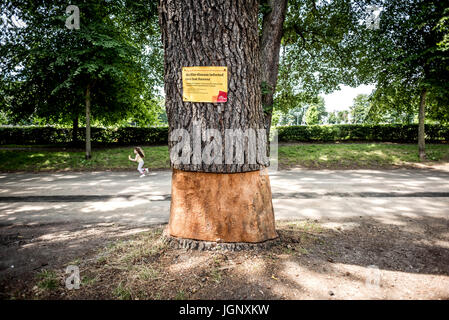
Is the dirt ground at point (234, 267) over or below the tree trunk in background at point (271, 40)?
below

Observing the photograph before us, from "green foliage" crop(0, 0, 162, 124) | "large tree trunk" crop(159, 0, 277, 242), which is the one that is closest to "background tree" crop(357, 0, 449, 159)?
"green foliage" crop(0, 0, 162, 124)

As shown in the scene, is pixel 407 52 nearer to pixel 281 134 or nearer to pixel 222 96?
Result: pixel 281 134

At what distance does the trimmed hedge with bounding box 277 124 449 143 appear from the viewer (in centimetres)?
1814

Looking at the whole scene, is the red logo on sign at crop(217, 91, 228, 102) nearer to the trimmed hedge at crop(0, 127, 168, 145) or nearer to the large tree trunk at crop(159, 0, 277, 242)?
the large tree trunk at crop(159, 0, 277, 242)

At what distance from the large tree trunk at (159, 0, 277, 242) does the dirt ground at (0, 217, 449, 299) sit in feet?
1.25

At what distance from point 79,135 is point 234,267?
19352 mm

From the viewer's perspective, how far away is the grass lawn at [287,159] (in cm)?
1174

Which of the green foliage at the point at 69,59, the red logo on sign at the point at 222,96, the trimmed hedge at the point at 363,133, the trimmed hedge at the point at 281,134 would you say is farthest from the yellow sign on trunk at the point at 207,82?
the trimmed hedge at the point at 363,133

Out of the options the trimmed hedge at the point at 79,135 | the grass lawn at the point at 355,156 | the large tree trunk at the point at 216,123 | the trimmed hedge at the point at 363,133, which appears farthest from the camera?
the trimmed hedge at the point at 363,133

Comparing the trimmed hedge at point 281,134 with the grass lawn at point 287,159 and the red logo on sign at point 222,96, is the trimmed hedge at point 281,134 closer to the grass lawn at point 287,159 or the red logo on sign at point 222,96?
the grass lawn at point 287,159

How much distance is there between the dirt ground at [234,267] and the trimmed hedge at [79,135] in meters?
15.3
